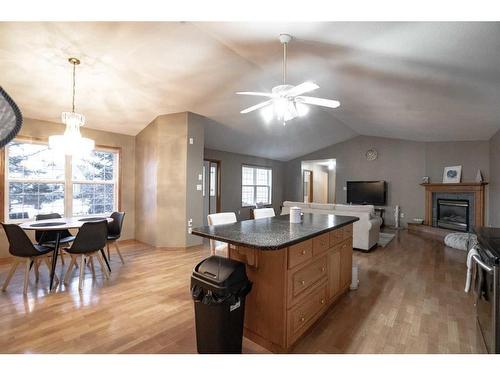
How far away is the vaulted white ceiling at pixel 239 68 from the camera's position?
232cm

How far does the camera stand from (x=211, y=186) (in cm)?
703

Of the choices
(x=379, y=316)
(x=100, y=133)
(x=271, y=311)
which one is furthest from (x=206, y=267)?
(x=100, y=133)

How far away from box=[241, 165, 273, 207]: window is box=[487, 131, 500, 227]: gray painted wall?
5.85m

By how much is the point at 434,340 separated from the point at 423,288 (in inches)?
46.3

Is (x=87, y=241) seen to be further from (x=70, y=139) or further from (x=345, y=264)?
(x=345, y=264)

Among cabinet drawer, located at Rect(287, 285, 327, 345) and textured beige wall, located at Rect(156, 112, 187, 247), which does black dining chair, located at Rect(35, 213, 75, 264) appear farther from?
cabinet drawer, located at Rect(287, 285, 327, 345)

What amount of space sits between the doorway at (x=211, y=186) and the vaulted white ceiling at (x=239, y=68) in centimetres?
186

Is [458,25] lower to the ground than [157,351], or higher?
higher

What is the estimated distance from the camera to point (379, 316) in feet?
7.48

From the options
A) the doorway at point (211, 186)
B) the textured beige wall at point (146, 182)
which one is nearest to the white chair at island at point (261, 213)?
the textured beige wall at point (146, 182)

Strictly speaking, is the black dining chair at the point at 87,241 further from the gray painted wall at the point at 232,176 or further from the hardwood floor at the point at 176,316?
the gray painted wall at the point at 232,176

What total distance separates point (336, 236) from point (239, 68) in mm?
2604
